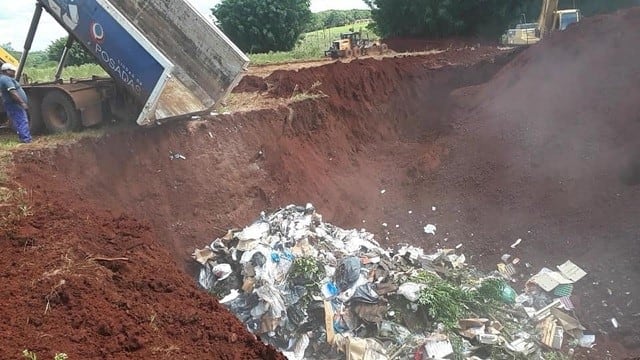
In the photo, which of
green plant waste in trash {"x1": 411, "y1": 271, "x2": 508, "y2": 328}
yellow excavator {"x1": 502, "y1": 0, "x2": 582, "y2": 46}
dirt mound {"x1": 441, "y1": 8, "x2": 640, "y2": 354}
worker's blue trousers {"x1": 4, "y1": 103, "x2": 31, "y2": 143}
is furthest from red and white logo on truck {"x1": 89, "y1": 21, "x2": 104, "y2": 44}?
yellow excavator {"x1": 502, "y1": 0, "x2": 582, "y2": 46}

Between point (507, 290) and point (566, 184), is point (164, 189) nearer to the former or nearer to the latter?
point (507, 290)

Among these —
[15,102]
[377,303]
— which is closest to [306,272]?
[377,303]

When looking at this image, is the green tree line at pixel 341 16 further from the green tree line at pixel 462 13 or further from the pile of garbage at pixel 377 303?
the pile of garbage at pixel 377 303

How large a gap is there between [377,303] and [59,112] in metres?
6.02

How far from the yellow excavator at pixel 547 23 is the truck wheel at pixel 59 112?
59.3 ft

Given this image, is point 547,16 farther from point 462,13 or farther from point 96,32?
point 96,32

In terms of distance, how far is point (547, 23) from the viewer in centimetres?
2331

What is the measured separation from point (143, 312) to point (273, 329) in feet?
8.19

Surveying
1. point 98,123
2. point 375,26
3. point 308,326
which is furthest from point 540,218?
point 375,26

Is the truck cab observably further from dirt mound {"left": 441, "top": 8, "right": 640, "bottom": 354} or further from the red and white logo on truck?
the red and white logo on truck

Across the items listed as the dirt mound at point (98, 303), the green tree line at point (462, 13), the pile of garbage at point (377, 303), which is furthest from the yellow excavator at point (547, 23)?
the dirt mound at point (98, 303)

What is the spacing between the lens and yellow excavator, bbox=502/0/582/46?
A: 898 inches

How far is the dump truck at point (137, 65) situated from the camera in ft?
28.0

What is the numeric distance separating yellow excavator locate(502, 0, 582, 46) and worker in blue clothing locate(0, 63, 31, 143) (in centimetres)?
1870
